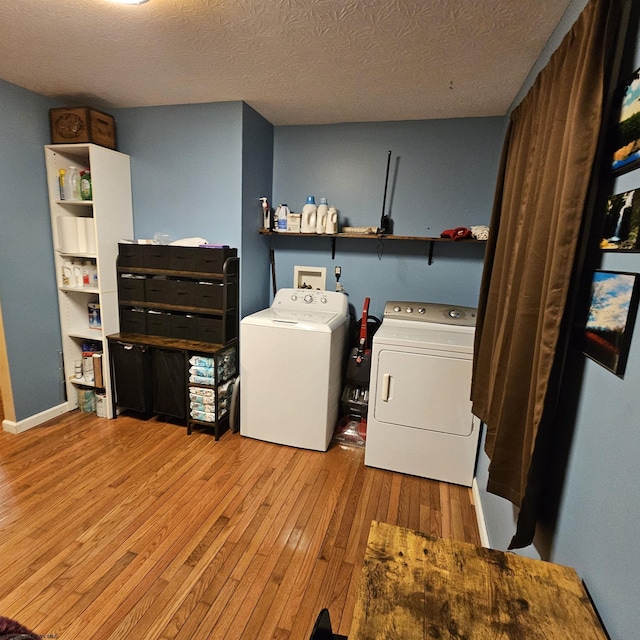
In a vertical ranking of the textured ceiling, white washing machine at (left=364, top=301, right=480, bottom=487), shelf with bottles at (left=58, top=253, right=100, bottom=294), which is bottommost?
white washing machine at (left=364, top=301, right=480, bottom=487)

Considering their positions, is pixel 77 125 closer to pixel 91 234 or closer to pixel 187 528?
pixel 91 234

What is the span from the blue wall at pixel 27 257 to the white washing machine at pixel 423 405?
2511 mm

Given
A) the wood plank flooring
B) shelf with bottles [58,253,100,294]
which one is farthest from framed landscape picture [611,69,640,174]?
shelf with bottles [58,253,100,294]

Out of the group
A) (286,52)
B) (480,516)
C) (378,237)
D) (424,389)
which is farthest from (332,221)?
(480,516)

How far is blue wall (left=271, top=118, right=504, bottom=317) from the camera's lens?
8.98 feet

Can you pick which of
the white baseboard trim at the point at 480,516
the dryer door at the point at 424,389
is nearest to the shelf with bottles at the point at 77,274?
the dryer door at the point at 424,389

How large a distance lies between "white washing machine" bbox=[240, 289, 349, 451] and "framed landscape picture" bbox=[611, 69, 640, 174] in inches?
67.4

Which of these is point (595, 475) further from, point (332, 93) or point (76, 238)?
point (76, 238)

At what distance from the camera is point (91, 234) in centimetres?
272

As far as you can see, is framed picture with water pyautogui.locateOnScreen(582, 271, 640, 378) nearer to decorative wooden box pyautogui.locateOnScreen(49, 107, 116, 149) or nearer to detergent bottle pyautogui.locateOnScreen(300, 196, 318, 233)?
detergent bottle pyautogui.locateOnScreen(300, 196, 318, 233)

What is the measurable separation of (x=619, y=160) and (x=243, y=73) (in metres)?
1.98

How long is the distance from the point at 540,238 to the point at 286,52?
1572 mm

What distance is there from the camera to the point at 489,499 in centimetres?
183

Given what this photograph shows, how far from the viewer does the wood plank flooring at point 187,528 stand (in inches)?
56.0
